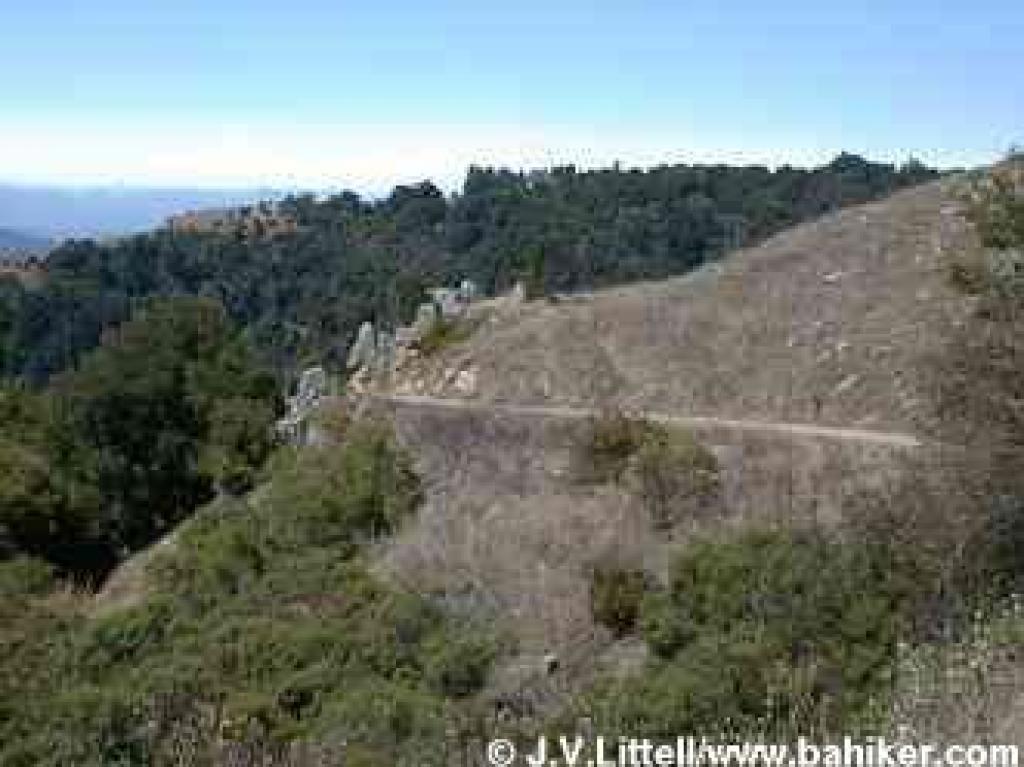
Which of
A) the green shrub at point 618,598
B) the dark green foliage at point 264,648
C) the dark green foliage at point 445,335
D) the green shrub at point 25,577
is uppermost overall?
the dark green foliage at point 445,335

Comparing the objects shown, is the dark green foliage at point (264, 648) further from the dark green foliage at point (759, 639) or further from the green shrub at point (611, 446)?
the green shrub at point (611, 446)

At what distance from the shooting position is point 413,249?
497 ft

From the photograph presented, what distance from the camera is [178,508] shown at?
4916cm

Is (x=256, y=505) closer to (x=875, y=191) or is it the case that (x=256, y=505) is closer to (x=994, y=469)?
(x=994, y=469)

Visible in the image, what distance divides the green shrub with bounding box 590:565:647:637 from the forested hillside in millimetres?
82988

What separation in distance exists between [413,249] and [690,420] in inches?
4963

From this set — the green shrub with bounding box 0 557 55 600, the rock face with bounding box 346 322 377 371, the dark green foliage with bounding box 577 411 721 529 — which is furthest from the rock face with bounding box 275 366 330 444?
the dark green foliage with bounding box 577 411 721 529

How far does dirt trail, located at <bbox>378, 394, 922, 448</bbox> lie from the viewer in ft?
76.6

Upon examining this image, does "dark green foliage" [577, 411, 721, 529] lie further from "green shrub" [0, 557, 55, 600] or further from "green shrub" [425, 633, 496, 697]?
"green shrub" [0, 557, 55, 600]

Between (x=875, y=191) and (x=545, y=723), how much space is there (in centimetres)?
13383

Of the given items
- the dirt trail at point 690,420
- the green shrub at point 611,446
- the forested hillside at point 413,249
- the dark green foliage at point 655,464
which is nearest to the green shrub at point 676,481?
the dark green foliage at point 655,464

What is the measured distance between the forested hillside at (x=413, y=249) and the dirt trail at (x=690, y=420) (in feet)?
241

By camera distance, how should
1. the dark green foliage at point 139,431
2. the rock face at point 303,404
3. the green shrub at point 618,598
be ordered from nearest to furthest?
the green shrub at point 618,598 → the rock face at point 303,404 → the dark green foliage at point 139,431

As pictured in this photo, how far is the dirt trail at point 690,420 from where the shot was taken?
76.6 feet
